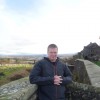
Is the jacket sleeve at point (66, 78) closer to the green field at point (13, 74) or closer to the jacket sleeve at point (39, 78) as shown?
the jacket sleeve at point (39, 78)

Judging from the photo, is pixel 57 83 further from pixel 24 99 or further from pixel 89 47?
pixel 89 47

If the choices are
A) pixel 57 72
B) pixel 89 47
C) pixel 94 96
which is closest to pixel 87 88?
pixel 94 96

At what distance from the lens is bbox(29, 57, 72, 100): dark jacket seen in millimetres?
5316

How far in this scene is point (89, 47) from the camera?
132ft

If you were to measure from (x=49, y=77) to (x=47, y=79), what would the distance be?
55 mm

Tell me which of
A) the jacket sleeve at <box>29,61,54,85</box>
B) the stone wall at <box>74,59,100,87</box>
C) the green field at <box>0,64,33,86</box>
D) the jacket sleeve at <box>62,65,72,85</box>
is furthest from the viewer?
the green field at <box>0,64,33,86</box>

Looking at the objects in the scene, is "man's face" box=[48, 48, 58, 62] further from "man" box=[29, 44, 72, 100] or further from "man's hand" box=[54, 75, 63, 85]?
"man's hand" box=[54, 75, 63, 85]

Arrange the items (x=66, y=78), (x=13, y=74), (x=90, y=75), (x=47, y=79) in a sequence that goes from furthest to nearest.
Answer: (x=13, y=74), (x=90, y=75), (x=66, y=78), (x=47, y=79)

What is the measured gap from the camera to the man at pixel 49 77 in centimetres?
532

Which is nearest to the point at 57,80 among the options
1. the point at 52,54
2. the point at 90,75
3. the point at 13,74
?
the point at 52,54

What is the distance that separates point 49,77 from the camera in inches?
210

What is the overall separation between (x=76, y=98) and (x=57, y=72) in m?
0.94

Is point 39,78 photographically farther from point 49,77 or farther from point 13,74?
point 13,74

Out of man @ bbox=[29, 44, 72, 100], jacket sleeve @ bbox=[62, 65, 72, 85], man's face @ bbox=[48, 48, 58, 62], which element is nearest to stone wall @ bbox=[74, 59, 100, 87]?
jacket sleeve @ bbox=[62, 65, 72, 85]
